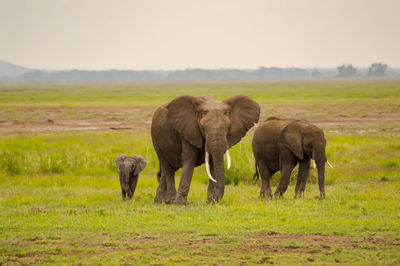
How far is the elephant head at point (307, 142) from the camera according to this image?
1335 centimetres

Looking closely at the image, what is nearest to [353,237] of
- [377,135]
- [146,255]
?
[146,255]

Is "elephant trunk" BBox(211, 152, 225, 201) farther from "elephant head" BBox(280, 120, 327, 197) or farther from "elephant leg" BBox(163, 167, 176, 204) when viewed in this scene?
"elephant head" BBox(280, 120, 327, 197)

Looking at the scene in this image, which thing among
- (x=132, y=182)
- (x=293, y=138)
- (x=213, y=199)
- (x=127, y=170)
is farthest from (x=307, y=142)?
(x=132, y=182)

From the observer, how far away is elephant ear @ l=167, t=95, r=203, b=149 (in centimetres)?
1279

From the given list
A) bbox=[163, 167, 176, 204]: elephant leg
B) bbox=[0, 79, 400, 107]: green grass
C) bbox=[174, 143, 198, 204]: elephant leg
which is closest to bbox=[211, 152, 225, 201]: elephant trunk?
bbox=[174, 143, 198, 204]: elephant leg

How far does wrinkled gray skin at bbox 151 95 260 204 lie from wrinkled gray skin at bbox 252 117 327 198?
97 cm

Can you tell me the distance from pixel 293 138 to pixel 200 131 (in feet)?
7.03

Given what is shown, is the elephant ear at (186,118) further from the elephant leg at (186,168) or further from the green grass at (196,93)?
the green grass at (196,93)

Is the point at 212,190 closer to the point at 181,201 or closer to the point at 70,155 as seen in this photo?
the point at 181,201

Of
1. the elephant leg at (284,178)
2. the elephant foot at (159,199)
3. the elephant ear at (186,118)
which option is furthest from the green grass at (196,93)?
the elephant ear at (186,118)

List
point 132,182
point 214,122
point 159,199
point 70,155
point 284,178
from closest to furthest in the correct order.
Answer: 1. point 214,122
2. point 284,178
3. point 159,199
4. point 132,182
5. point 70,155

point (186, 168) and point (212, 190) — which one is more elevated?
point (186, 168)

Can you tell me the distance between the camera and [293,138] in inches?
531

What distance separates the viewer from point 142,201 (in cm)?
1410
